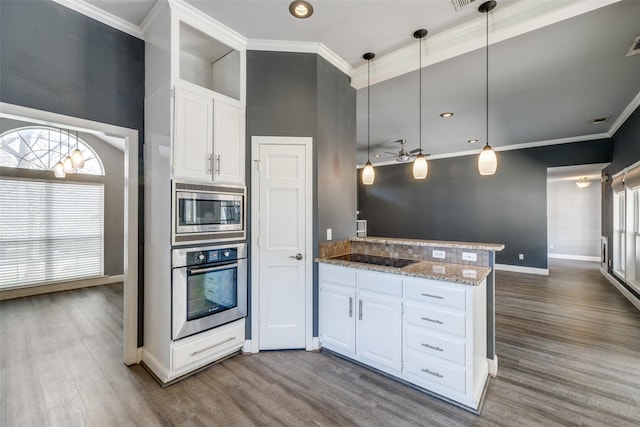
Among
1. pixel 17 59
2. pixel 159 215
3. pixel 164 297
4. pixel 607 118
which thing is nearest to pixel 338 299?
pixel 164 297

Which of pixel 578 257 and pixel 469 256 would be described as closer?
pixel 469 256

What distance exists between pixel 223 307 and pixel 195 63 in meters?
2.57

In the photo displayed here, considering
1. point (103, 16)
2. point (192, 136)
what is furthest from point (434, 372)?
point (103, 16)

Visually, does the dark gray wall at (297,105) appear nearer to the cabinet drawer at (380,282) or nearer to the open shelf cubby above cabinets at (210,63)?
the open shelf cubby above cabinets at (210,63)

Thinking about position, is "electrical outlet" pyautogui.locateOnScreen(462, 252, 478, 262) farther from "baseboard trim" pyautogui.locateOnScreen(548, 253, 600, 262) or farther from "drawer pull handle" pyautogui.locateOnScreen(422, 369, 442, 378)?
"baseboard trim" pyautogui.locateOnScreen(548, 253, 600, 262)

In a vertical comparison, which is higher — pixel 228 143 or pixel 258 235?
pixel 228 143

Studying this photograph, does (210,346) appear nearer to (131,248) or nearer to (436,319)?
(131,248)

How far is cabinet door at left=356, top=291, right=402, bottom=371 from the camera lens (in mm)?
2352

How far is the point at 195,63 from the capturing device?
9.73 feet

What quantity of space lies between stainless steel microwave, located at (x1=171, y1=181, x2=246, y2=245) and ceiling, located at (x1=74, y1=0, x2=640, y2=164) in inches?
61.4

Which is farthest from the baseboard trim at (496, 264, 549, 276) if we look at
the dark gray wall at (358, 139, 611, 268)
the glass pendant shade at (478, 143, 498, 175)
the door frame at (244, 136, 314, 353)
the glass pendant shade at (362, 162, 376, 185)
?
the door frame at (244, 136, 314, 353)

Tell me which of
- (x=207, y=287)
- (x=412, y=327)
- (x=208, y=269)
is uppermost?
(x=208, y=269)

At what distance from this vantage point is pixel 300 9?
237 centimetres

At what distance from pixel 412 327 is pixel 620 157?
5.92 meters
